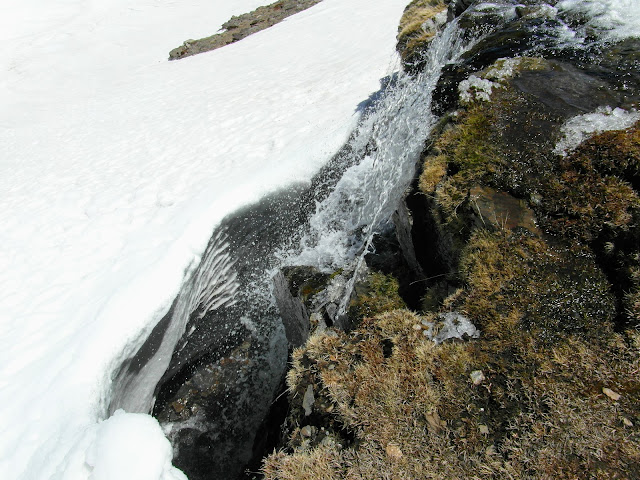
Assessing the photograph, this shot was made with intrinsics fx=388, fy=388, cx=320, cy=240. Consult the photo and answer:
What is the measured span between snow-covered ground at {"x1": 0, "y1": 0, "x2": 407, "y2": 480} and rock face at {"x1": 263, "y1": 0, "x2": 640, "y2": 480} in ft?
8.00

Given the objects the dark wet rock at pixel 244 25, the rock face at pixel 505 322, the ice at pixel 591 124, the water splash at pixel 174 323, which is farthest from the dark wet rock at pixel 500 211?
the dark wet rock at pixel 244 25

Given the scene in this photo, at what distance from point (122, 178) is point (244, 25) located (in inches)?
824

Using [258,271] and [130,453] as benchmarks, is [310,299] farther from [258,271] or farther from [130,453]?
[258,271]

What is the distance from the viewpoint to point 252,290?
8461 mm

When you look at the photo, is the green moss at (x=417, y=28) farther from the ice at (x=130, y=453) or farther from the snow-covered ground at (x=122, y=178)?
the ice at (x=130, y=453)

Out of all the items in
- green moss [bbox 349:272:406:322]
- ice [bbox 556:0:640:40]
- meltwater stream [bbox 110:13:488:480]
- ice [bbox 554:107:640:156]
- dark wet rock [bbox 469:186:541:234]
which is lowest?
meltwater stream [bbox 110:13:488:480]

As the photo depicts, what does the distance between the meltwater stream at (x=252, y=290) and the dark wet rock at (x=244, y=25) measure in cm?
1875

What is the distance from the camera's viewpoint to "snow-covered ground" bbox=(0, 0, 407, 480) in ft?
18.1

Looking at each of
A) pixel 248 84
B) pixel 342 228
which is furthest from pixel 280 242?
pixel 248 84

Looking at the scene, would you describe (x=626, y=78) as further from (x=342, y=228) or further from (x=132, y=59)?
(x=132, y=59)

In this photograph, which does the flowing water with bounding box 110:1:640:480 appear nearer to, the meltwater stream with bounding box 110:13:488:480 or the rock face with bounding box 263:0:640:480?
the meltwater stream with bounding box 110:13:488:480

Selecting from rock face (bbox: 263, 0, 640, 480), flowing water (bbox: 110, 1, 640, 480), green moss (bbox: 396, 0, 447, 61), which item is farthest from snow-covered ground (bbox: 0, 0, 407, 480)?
rock face (bbox: 263, 0, 640, 480)

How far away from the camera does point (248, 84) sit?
16641 millimetres

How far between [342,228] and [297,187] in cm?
190
